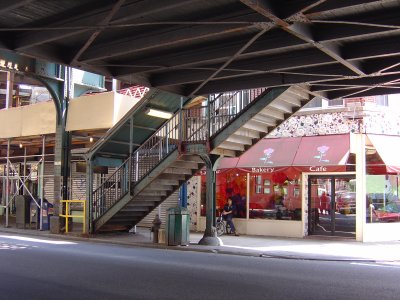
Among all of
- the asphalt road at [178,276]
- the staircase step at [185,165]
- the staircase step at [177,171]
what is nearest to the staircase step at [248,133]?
the staircase step at [185,165]

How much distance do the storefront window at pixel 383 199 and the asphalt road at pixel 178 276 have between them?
6174 mm

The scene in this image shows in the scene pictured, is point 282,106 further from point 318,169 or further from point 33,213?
point 33,213

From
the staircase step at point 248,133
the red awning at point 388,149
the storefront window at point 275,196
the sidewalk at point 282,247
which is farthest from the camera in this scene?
the storefront window at point 275,196

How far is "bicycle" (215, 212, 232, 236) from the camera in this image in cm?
2033

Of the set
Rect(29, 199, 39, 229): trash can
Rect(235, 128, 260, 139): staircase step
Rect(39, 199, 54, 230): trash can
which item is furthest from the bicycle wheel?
Rect(29, 199, 39, 229): trash can

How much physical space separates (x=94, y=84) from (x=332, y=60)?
14.6 meters

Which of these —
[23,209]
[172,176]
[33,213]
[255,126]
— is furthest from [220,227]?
[23,209]

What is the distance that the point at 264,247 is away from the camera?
16.4m

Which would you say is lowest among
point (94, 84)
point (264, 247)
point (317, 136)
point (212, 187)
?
point (264, 247)

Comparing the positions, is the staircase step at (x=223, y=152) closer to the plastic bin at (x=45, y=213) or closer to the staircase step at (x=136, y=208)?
the staircase step at (x=136, y=208)

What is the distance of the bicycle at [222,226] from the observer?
20.3m

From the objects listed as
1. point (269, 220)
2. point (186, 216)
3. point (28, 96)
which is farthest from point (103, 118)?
point (28, 96)

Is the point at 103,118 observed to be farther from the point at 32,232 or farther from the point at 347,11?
the point at 347,11

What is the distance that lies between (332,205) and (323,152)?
2175mm
